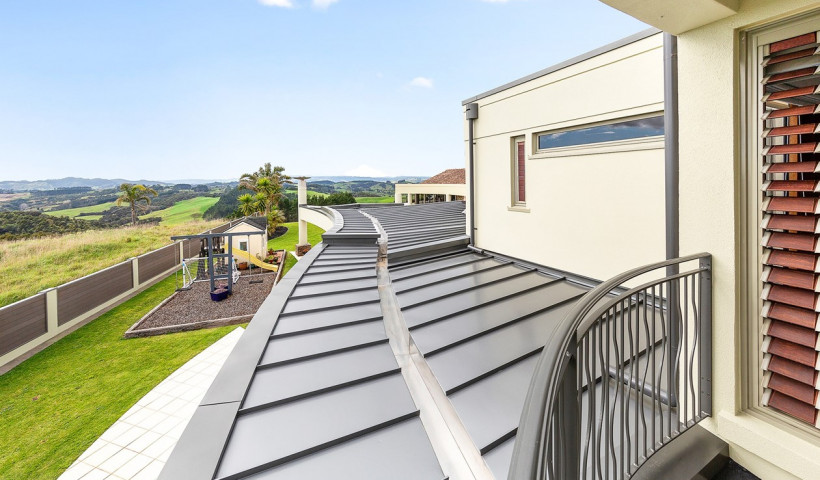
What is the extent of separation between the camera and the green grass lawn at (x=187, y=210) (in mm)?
50675

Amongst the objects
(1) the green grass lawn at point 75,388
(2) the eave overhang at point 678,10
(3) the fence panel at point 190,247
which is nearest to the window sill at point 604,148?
(2) the eave overhang at point 678,10

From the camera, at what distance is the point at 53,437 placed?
753cm

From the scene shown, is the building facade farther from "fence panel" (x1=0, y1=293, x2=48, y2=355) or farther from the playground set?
"fence panel" (x1=0, y1=293, x2=48, y2=355)

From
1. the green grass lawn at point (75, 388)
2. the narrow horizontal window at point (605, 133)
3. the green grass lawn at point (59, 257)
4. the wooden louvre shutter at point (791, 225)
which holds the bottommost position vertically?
the green grass lawn at point (75, 388)

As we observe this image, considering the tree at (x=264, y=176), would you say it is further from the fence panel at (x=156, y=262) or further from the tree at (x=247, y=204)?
the fence panel at (x=156, y=262)

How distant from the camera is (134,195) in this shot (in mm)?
40562

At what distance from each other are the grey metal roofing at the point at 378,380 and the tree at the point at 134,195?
47085 millimetres

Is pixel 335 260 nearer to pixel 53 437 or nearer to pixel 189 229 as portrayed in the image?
pixel 53 437

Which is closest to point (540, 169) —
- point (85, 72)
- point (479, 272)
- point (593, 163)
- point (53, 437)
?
point (593, 163)

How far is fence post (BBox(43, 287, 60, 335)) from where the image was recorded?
12289mm

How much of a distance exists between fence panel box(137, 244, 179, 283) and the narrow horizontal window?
21203 millimetres

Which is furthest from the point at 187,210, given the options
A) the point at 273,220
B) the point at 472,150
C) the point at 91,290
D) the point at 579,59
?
the point at 579,59

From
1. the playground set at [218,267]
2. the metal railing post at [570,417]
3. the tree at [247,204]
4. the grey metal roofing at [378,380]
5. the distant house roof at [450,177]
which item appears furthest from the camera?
the tree at [247,204]

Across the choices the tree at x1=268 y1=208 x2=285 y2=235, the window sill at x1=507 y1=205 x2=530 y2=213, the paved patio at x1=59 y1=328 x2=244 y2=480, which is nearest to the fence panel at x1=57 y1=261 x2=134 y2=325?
the paved patio at x1=59 y1=328 x2=244 y2=480
